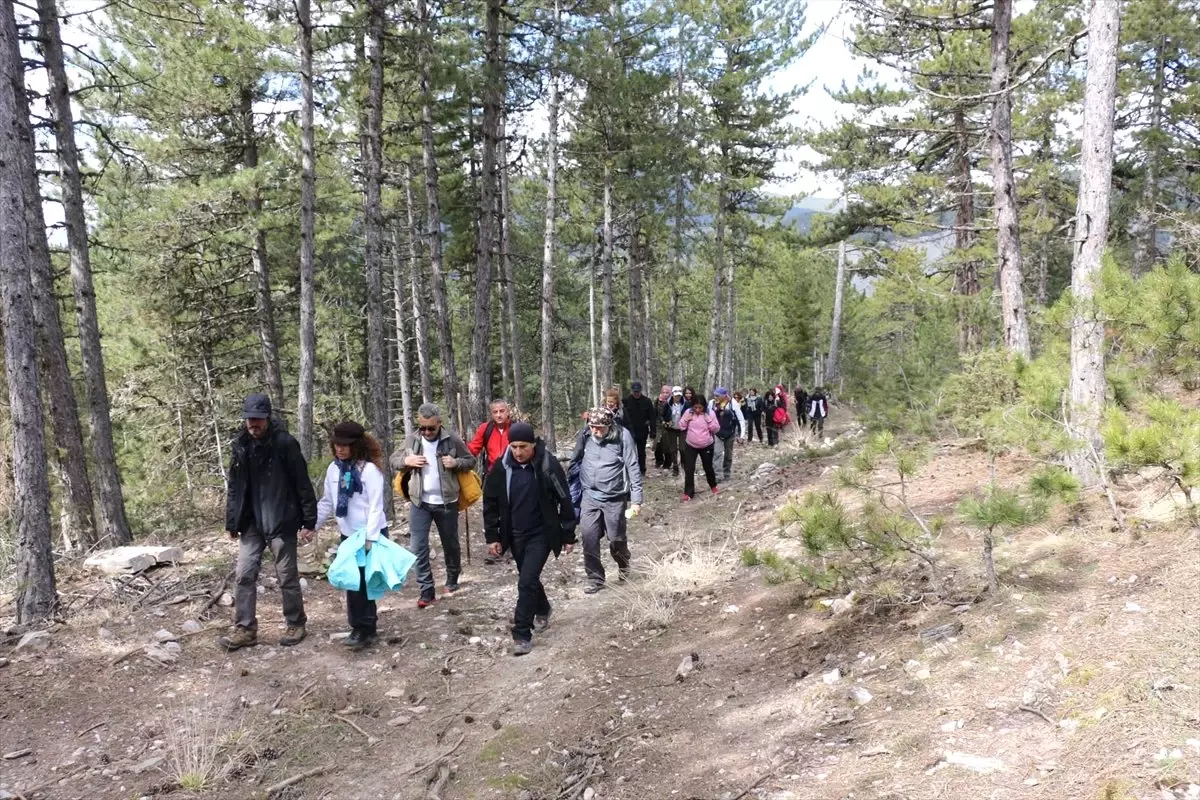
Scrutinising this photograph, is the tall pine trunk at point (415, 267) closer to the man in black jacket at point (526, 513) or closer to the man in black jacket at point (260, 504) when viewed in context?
the man in black jacket at point (260, 504)

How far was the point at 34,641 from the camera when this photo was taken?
5453 mm

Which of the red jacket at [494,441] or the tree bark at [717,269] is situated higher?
the tree bark at [717,269]

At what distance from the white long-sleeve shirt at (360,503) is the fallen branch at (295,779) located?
2.00 meters

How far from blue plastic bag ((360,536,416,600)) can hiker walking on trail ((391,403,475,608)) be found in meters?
1.10

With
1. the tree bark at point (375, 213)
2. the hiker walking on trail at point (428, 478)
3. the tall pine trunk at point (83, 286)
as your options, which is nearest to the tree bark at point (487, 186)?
the tree bark at point (375, 213)

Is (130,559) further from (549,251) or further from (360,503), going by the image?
(549,251)

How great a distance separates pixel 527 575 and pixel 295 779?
227 centimetres

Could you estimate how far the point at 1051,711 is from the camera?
3.30m

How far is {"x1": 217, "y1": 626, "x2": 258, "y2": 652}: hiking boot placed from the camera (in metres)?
5.63

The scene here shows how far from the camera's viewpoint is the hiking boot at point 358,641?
5863 millimetres

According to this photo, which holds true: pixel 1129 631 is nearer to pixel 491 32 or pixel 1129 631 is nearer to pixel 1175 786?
pixel 1175 786

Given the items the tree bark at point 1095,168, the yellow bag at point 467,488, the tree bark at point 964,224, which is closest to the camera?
the tree bark at point 1095,168

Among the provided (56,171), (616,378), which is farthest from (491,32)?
(616,378)

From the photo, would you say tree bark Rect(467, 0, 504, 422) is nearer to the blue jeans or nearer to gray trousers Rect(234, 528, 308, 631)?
the blue jeans
